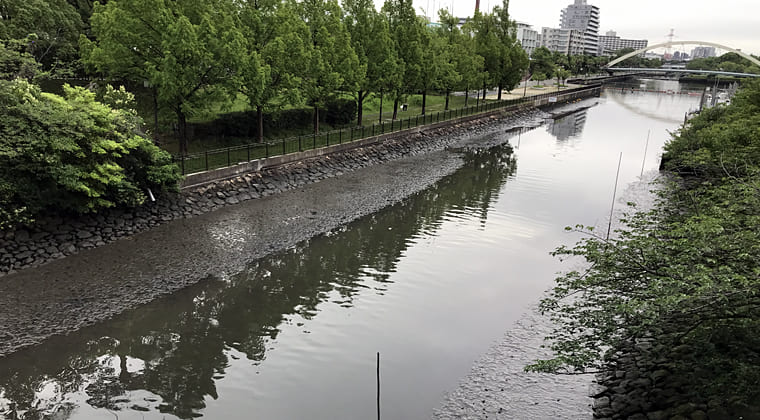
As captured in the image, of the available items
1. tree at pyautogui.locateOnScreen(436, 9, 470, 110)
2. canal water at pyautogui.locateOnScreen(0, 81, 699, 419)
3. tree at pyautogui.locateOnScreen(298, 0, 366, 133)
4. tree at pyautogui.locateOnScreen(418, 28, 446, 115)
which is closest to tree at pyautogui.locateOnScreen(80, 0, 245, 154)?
tree at pyautogui.locateOnScreen(298, 0, 366, 133)

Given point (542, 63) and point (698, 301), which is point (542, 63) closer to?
point (542, 63)

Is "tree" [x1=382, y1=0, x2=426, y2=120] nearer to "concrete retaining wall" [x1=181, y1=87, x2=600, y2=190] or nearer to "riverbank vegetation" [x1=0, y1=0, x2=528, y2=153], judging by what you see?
"riverbank vegetation" [x1=0, y1=0, x2=528, y2=153]

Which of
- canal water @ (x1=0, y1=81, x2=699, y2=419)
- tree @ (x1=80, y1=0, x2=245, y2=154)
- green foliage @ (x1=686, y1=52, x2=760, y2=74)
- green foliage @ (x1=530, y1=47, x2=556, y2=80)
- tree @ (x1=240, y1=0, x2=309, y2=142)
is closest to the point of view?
canal water @ (x1=0, y1=81, x2=699, y2=419)

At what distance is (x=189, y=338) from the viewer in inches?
510

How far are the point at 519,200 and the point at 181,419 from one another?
21.3 metres

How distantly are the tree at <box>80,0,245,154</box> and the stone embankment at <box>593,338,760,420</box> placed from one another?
20.2 meters

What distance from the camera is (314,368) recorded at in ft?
39.4

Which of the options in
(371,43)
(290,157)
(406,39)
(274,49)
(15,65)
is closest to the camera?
(15,65)

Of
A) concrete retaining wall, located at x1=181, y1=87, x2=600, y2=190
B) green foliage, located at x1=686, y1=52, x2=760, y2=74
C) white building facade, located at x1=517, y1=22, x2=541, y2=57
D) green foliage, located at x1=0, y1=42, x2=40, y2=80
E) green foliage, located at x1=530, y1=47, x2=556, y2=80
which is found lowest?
concrete retaining wall, located at x1=181, y1=87, x2=600, y2=190

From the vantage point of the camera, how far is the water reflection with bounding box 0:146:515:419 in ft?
34.4

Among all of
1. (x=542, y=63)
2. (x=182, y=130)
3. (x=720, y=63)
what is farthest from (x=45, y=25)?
(x=720, y=63)

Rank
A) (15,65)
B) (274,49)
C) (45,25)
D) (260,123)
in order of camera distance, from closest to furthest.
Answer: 1. (15,65)
2. (274,49)
3. (260,123)
4. (45,25)

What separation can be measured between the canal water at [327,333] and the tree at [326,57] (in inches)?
422

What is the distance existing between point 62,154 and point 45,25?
20.6 metres
